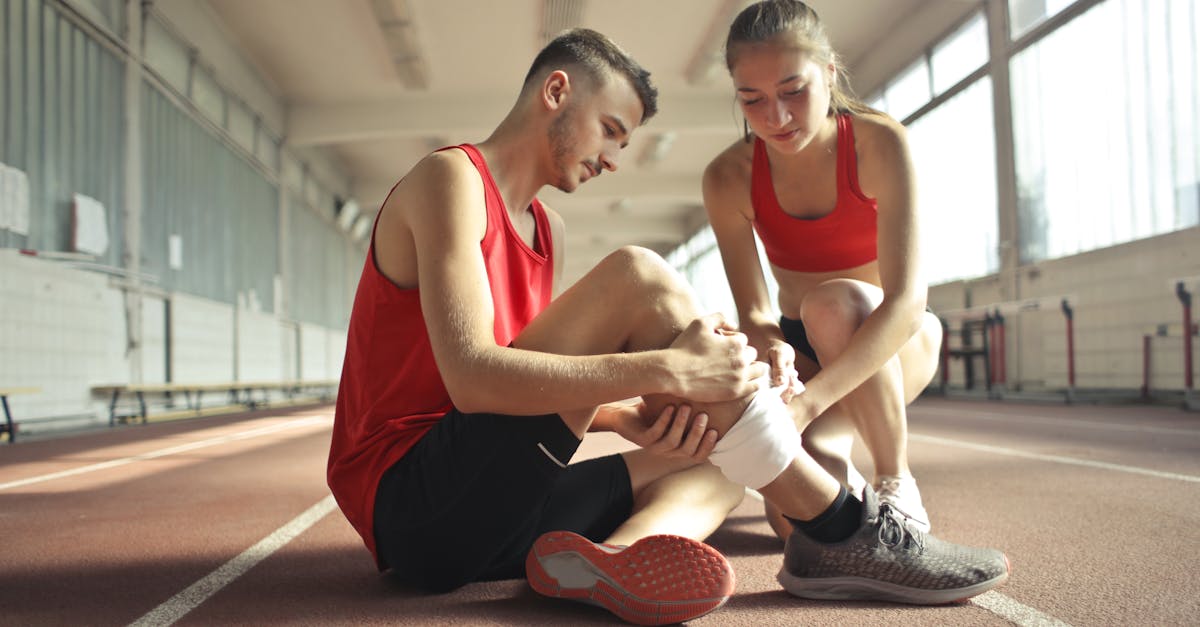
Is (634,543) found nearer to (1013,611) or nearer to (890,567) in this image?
(890,567)

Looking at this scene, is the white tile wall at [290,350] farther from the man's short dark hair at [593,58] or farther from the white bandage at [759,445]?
the white bandage at [759,445]

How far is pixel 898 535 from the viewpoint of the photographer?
140 centimetres

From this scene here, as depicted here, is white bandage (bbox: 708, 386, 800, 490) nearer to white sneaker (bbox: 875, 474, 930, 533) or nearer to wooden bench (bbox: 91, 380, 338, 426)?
white sneaker (bbox: 875, 474, 930, 533)

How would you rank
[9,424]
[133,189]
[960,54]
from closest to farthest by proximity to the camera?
1. [9,424]
2. [133,189]
3. [960,54]

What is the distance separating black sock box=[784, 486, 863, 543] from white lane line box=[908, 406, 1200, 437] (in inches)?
147

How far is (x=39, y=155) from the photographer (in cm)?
628

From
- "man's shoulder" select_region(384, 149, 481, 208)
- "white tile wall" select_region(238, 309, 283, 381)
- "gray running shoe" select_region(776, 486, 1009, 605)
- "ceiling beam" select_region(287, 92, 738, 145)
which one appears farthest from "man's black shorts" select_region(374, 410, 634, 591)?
"ceiling beam" select_region(287, 92, 738, 145)

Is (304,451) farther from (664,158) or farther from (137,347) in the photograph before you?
(664,158)

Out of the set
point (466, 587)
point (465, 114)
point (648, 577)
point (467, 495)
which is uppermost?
point (465, 114)

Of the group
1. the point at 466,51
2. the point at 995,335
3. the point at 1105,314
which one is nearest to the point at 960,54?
the point at 995,335

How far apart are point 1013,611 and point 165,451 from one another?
4.82 meters

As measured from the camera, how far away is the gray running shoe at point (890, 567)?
1390 millimetres

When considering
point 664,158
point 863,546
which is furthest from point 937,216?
point 863,546

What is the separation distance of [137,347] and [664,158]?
32.6 feet
